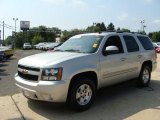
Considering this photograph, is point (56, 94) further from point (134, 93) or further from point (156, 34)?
point (156, 34)

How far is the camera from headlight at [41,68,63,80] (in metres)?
5.97

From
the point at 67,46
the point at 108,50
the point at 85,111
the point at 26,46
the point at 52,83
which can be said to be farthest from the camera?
the point at 26,46

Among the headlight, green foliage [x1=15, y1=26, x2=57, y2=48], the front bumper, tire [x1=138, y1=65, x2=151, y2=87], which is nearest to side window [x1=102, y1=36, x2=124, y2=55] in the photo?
tire [x1=138, y1=65, x2=151, y2=87]

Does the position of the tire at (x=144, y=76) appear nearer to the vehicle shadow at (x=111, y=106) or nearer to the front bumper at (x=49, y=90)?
the vehicle shadow at (x=111, y=106)

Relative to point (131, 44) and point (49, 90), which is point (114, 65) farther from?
point (49, 90)

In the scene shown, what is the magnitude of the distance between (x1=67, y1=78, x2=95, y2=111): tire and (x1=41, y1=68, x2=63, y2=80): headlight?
0.48 metres

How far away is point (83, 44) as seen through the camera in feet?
24.3

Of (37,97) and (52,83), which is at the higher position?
(52,83)

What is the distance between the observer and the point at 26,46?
2458 inches

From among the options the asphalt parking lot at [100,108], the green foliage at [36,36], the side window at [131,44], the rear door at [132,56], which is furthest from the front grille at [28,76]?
the green foliage at [36,36]

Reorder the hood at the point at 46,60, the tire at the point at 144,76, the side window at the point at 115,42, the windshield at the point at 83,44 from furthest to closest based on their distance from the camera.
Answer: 1. the tire at the point at 144,76
2. the side window at the point at 115,42
3. the windshield at the point at 83,44
4. the hood at the point at 46,60

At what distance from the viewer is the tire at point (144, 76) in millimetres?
8946

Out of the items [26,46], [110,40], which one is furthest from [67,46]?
[26,46]

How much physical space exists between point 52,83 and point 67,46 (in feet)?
6.94
